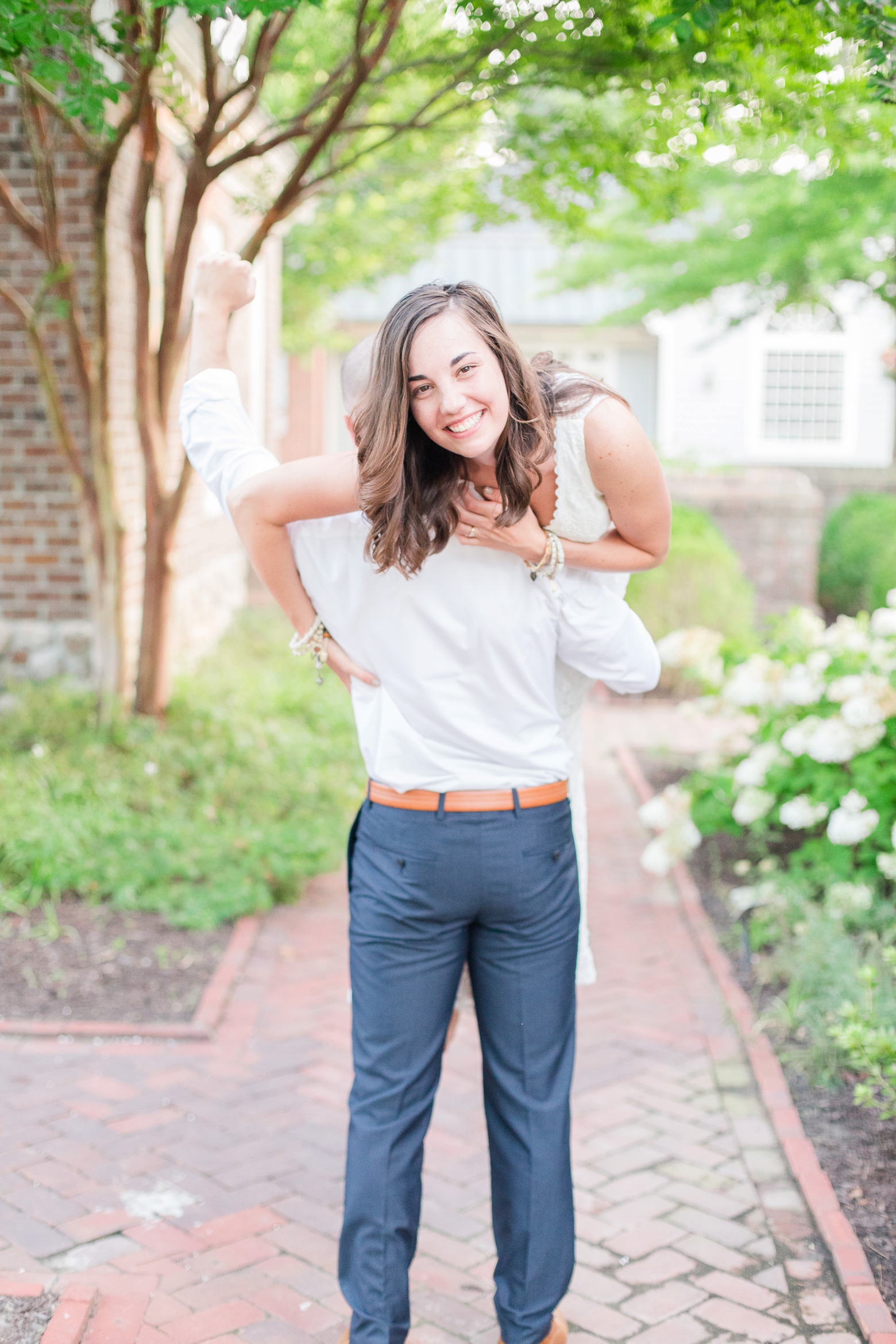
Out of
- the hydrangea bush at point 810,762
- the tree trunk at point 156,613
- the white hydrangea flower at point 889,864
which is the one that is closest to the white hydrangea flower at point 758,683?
the hydrangea bush at point 810,762

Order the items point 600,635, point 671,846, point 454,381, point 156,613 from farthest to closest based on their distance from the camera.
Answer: point 156,613 → point 671,846 → point 600,635 → point 454,381

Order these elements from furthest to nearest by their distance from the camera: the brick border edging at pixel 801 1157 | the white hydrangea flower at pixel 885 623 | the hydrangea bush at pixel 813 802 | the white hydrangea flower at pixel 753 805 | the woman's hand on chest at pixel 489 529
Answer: the white hydrangea flower at pixel 753 805
the white hydrangea flower at pixel 885 623
the hydrangea bush at pixel 813 802
the brick border edging at pixel 801 1157
the woman's hand on chest at pixel 489 529

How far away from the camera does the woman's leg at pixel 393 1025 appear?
2086mm

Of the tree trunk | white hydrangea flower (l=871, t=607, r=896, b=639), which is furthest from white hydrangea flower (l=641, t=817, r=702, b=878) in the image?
the tree trunk

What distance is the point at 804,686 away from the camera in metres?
4.59

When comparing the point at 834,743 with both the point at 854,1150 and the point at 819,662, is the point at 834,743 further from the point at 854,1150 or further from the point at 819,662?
the point at 854,1150

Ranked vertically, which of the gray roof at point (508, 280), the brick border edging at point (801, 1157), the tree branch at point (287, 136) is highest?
the gray roof at point (508, 280)

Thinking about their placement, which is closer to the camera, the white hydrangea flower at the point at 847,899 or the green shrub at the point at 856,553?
the white hydrangea flower at the point at 847,899

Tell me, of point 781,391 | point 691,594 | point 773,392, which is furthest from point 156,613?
point 781,391

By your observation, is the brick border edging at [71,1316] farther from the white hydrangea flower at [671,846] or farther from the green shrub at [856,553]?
the green shrub at [856,553]

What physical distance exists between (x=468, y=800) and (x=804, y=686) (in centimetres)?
280

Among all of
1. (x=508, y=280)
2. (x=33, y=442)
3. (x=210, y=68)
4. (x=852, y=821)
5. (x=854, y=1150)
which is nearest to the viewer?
(x=854, y=1150)

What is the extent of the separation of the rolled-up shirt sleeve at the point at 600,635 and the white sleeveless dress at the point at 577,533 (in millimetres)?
41

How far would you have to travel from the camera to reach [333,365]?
21.5 meters
